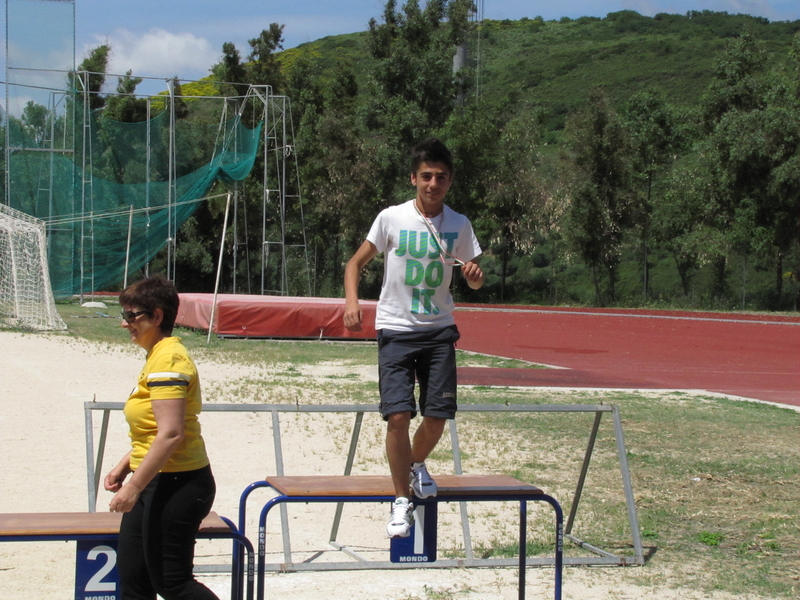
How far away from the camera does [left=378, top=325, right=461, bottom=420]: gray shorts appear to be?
4242 mm

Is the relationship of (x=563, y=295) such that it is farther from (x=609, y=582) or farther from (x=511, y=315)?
(x=609, y=582)

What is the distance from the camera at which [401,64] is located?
44.4 meters

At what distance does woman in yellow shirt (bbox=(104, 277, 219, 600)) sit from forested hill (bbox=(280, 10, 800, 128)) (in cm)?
7978

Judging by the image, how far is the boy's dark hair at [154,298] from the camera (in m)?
3.47

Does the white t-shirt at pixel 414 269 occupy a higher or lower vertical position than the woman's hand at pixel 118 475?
higher

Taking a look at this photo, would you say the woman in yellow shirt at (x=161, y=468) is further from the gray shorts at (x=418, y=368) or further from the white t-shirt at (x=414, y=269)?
the white t-shirt at (x=414, y=269)

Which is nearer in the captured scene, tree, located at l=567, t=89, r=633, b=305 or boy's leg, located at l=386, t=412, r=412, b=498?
boy's leg, located at l=386, t=412, r=412, b=498

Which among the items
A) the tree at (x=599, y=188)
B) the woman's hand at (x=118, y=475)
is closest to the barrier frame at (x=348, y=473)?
the woman's hand at (x=118, y=475)

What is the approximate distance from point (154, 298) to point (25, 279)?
21.2 metres

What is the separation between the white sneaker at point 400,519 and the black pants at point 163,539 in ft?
3.08

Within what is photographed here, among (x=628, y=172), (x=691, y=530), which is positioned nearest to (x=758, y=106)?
(x=628, y=172)

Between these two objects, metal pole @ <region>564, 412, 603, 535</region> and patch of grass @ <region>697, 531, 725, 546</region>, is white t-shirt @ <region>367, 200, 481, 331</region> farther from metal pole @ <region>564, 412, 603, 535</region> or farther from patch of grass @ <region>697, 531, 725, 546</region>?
patch of grass @ <region>697, 531, 725, 546</region>

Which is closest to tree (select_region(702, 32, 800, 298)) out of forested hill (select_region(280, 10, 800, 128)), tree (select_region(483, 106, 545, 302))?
tree (select_region(483, 106, 545, 302))

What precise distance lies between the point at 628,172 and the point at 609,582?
1441 inches
